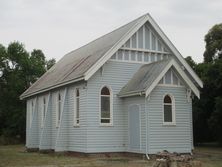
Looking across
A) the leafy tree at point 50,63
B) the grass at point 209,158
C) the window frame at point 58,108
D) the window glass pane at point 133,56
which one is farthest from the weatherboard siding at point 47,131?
the leafy tree at point 50,63

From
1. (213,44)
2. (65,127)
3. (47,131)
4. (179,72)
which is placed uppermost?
(213,44)

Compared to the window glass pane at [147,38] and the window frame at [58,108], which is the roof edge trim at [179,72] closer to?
the window glass pane at [147,38]

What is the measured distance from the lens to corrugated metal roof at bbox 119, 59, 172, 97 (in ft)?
86.8

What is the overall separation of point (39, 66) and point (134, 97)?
125 feet

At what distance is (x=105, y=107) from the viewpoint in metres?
28.4

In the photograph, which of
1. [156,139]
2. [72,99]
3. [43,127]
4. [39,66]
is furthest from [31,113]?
[39,66]

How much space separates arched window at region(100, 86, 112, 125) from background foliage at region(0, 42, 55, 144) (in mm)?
28759

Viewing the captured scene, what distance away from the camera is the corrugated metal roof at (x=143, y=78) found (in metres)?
26.5

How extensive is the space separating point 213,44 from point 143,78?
28.2 meters

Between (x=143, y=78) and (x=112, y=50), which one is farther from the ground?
(x=112, y=50)

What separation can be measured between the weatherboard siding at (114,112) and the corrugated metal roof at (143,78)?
48 centimetres

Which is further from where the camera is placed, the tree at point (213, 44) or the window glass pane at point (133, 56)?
the tree at point (213, 44)

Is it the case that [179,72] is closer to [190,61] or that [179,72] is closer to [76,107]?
[76,107]

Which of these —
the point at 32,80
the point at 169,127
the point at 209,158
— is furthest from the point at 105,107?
the point at 32,80
